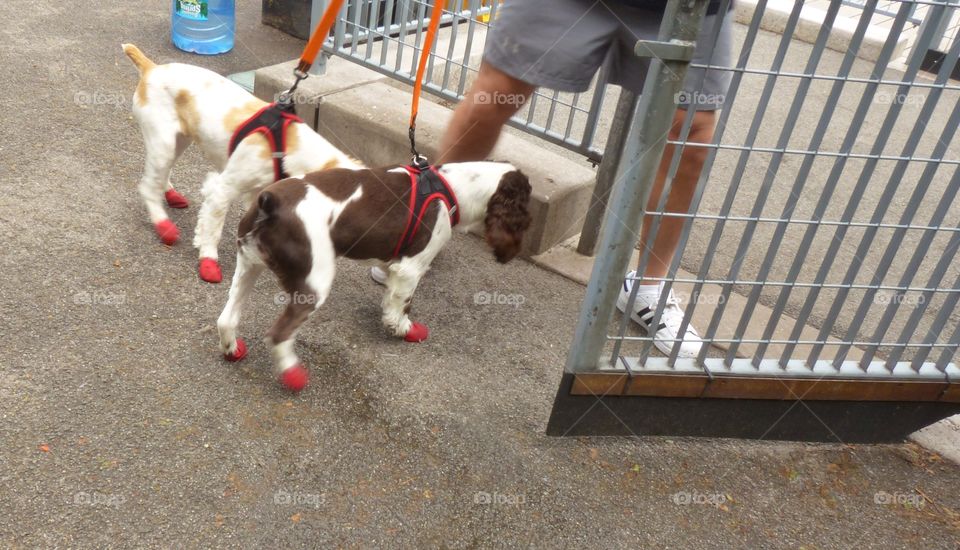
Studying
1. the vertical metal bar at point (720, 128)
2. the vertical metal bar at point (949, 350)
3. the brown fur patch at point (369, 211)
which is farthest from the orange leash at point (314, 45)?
the vertical metal bar at point (949, 350)

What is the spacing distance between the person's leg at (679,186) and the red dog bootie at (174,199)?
6.96ft

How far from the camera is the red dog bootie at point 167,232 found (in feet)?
11.4

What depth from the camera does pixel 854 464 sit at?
3035 mm

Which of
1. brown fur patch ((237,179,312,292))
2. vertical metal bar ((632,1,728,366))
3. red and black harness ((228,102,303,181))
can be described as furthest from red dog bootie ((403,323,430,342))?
vertical metal bar ((632,1,728,366))

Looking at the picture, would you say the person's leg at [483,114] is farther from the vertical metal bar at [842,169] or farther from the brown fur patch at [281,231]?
the vertical metal bar at [842,169]

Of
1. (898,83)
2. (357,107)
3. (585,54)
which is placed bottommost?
(357,107)

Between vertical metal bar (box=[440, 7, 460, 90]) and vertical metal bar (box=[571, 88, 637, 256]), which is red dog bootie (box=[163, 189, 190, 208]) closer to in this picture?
vertical metal bar (box=[440, 7, 460, 90])

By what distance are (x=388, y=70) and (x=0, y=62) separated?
2330 mm

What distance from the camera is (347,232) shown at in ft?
9.01

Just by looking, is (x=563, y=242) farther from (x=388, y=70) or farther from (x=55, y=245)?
(x=55, y=245)

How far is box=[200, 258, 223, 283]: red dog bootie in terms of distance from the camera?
10.8 feet

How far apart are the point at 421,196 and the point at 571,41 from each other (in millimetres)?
791

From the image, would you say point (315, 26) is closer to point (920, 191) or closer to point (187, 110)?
point (187, 110)

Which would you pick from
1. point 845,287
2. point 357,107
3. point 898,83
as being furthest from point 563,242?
point 898,83
